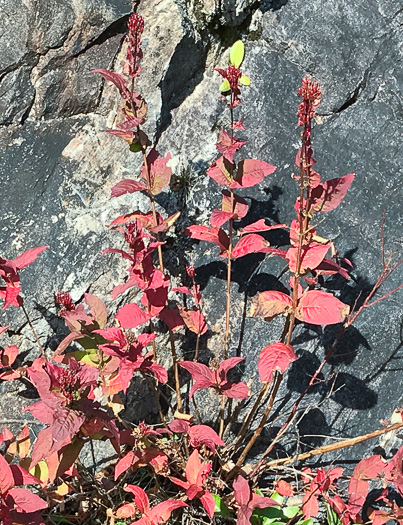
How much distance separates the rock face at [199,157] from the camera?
2023mm

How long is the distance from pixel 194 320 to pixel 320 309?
494 millimetres

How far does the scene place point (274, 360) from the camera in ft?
5.15

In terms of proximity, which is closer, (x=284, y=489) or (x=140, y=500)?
(x=140, y=500)

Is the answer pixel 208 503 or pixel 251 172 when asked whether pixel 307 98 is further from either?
pixel 208 503

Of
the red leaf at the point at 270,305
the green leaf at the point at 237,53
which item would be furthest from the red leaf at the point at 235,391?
the green leaf at the point at 237,53

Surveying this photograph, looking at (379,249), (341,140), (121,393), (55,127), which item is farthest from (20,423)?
(341,140)

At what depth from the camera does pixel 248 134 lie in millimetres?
2186

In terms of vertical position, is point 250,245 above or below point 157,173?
below

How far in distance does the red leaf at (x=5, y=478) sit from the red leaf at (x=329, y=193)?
1.11 m

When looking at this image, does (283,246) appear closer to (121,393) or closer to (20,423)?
(121,393)

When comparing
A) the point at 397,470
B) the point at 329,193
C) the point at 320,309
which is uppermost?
the point at 329,193

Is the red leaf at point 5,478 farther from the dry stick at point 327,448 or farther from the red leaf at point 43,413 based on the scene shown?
the dry stick at point 327,448

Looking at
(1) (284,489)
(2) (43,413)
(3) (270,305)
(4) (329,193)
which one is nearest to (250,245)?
(3) (270,305)

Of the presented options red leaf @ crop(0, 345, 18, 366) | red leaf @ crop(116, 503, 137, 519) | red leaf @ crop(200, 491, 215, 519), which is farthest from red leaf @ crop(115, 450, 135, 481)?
red leaf @ crop(0, 345, 18, 366)
